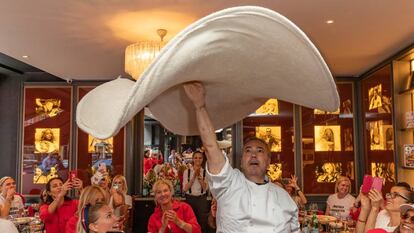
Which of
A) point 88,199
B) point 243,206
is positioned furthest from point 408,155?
point 243,206

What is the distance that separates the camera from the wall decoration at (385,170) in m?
4.86

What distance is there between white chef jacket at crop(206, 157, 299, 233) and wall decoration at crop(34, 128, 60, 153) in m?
5.48

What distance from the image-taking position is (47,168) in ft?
21.1

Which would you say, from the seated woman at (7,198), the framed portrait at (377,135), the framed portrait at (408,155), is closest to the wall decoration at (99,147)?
the seated woman at (7,198)

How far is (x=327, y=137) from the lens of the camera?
6.24 metres

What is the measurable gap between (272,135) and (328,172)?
3.23ft

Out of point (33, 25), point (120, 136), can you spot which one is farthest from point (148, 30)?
point (120, 136)

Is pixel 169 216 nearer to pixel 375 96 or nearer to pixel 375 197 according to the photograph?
pixel 375 197

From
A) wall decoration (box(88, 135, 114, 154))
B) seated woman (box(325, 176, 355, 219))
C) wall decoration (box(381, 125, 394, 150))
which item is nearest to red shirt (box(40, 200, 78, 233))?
seated woman (box(325, 176, 355, 219))

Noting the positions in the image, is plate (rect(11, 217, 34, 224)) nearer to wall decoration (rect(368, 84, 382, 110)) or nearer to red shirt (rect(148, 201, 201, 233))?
red shirt (rect(148, 201, 201, 233))

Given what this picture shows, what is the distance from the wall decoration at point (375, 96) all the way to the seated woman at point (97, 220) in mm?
4049

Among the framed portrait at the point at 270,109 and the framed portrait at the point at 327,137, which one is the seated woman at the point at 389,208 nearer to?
the framed portrait at the point at 327,137

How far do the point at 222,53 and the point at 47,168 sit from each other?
5.97 metres

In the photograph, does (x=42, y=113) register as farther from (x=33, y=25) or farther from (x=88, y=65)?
(x=33, y=25)
